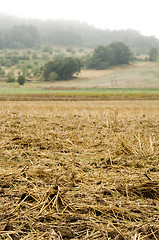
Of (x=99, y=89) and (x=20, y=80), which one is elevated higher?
(x=20, y=80)

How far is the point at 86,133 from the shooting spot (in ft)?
12.8

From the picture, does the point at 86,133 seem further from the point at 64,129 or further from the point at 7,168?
the point at 7,168

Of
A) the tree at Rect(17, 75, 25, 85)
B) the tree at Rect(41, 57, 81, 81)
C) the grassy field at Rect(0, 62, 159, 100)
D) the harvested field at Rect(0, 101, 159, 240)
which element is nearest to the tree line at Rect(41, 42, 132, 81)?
the tree at Rect(41, 57, 81, 81)

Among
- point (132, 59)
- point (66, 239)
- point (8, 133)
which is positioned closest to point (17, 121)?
point (8, 133)

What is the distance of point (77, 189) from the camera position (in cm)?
187

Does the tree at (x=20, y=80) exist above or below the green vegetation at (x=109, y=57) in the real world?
below

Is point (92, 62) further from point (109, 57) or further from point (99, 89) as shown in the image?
point (99, 89)

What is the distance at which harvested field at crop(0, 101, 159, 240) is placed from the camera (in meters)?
1.41

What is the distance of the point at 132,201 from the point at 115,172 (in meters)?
0.59

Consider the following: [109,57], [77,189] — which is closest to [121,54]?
[109,57]

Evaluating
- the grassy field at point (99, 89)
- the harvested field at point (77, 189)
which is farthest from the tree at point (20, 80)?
the harvested field at point (77, 189)

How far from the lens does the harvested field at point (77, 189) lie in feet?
4.63

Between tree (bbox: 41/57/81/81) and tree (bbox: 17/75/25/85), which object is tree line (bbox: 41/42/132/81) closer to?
tree (bbox: 41/57/81/81)

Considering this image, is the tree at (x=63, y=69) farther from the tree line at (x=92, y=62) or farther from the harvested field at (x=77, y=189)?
the harvested field at (x=77, y=189)
